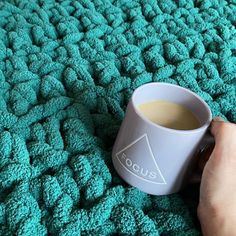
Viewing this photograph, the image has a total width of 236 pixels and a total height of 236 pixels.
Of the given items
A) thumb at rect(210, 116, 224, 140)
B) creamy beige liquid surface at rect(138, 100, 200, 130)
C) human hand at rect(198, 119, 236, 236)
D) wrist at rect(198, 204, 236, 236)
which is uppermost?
thumb at rect(210, 116, 224, 140)

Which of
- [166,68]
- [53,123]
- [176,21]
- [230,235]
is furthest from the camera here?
[176,21]

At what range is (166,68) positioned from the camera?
0.67m

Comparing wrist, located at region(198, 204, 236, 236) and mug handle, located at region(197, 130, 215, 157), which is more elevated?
mug handle, located at region(197, 130, 215, 157)

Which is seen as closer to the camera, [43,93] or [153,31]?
[43,93]

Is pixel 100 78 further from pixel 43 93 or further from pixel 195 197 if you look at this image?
pixel 195 197

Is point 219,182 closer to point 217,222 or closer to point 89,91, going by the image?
point 217,222

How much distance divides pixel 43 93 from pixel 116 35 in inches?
8.0

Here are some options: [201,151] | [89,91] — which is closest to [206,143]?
[201,151]

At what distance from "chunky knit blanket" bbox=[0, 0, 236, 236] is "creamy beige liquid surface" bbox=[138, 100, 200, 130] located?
7 centimetres

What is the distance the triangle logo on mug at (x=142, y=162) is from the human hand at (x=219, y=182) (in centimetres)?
5

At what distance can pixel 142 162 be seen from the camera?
466mm

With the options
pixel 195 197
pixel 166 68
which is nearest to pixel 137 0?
pixel 166 68

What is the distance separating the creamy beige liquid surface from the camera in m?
0.51

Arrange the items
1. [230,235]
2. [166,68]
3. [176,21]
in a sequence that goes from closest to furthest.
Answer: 1. [230,235]
2. [166,68]
3. [176,21]
